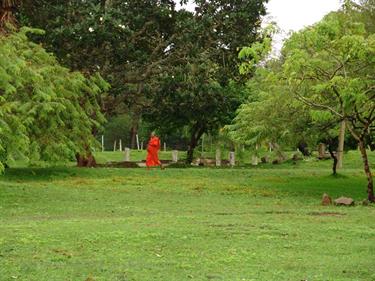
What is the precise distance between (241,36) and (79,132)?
942 centimetres

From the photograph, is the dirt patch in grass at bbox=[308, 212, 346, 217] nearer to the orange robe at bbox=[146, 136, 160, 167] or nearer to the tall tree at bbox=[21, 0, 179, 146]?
the orange robe at bbox=[146, 136, 160, 167]

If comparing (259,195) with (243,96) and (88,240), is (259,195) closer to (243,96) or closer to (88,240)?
(88,240)

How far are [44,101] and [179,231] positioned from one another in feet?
36.5

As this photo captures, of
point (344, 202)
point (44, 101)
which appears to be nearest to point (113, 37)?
point (44, 101)

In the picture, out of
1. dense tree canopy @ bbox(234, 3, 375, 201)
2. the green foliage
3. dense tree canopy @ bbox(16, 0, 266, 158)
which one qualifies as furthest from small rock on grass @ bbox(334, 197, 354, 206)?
dense tree canopy @ bbox(16, 0, 266, 158)

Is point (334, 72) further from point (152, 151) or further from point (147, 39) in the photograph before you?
point (147, 39)

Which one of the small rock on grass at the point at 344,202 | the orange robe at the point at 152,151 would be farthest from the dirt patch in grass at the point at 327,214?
the orange robe at the point at 152,151

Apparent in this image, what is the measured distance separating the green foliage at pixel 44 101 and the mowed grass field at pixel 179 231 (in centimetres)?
121

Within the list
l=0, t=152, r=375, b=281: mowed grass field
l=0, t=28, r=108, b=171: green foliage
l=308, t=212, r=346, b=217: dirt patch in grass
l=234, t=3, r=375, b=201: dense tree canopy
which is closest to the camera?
l=0, t=152, r=375, b=281: mowed grass field

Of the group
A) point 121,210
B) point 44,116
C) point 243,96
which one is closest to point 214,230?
point 121,210

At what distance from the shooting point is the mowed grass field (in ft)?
26.8

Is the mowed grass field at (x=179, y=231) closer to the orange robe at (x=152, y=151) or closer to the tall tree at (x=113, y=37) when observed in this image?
the orange robe at (x=152, y=151)

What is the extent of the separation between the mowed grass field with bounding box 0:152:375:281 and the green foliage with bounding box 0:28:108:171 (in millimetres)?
1208

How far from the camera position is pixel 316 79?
18.0 m
